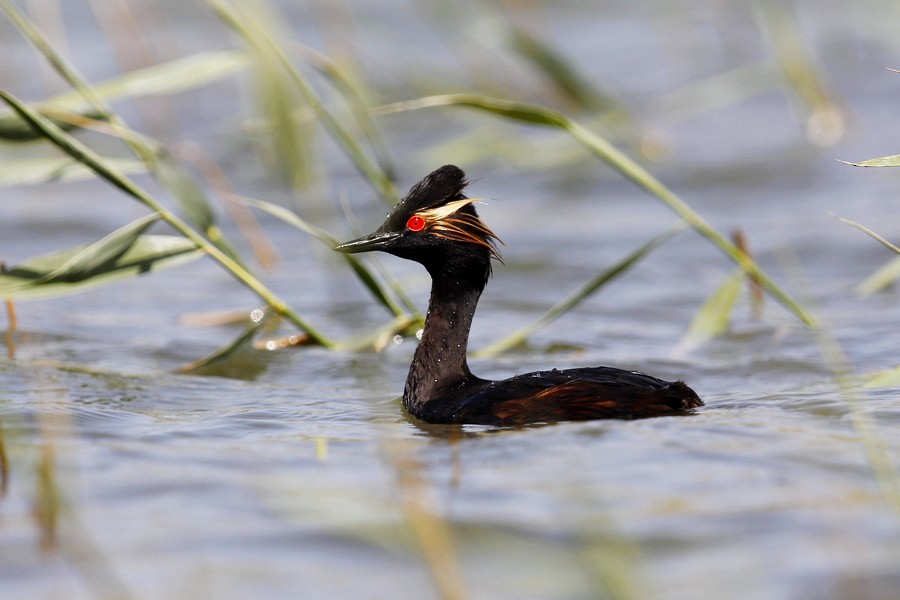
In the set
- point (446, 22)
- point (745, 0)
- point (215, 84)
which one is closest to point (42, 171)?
point (446, 22)

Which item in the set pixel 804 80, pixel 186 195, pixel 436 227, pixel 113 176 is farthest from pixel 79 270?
pixel 804 80

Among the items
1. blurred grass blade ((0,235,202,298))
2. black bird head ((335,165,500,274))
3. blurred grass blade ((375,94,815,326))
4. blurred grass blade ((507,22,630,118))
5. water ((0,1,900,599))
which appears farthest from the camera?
blurred grass blade ((507,22,630,118))

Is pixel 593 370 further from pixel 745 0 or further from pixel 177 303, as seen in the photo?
pixel 745 0

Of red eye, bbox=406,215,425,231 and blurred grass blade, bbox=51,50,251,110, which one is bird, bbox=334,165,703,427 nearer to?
red eye, bbox=406,215,425,231

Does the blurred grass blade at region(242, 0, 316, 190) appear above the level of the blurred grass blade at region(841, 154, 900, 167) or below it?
above

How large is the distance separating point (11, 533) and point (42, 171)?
2409mm

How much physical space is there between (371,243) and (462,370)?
2.23 feet

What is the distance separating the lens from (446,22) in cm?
942

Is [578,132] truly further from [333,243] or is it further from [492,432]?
[492,432]

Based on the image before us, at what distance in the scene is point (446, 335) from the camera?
5.81 m

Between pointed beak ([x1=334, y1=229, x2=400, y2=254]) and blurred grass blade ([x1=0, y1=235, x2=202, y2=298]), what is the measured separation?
723mm

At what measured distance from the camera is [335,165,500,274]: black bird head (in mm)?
5545

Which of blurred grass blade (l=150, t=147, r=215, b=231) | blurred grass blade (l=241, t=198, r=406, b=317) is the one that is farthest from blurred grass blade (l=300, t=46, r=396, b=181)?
blurred grass blade (l=150, t=147, r=215, b=231)

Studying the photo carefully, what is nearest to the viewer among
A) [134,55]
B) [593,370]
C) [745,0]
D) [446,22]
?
[593,370]
